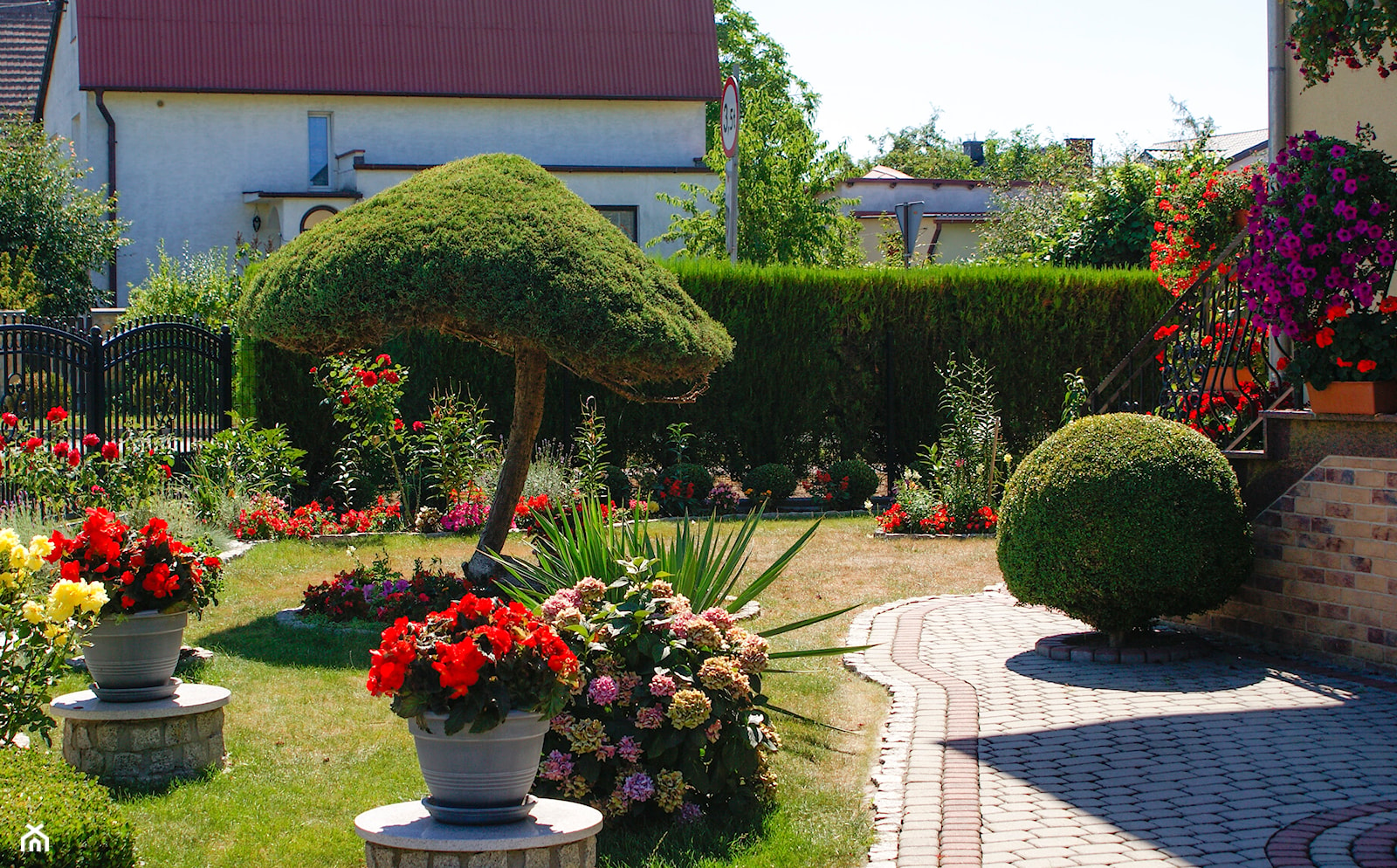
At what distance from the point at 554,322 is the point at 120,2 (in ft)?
67.3

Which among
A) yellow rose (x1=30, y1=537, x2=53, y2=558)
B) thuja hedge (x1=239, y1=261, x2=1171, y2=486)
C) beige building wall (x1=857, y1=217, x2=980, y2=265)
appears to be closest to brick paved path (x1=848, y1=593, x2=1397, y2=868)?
yellow rose (x1=30, y1=537, x2=53, y2=558)

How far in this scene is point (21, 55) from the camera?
104 ft

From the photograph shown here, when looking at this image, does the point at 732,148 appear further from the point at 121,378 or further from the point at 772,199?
the point at 121,378

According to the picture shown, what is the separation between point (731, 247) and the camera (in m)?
16.2

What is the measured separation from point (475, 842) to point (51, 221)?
65.3 ft

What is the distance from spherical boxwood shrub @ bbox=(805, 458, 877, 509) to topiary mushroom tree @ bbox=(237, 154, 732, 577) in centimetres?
651

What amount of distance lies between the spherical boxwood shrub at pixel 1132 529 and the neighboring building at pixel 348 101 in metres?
17.6

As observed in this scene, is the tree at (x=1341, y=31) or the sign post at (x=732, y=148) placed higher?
the sign post at (x=732, y=148)

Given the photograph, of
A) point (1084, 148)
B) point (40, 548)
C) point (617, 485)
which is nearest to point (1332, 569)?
point (40, 548)

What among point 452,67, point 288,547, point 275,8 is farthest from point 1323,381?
point 275,8

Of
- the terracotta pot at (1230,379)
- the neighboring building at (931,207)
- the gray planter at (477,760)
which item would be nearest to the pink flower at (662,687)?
the gray planter at (477,760)

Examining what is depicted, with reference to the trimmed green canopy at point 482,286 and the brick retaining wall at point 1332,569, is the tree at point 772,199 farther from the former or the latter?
the brick retaining wall at point 1332,569

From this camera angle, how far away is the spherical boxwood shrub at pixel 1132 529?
23.6 feet

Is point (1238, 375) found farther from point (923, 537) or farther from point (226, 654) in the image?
point (226, 654)
